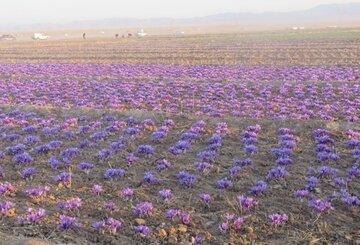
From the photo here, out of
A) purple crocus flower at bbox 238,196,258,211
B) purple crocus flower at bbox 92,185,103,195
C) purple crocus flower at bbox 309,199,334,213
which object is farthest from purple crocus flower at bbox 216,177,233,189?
purple crocus flower at bbox 92,185,103,195

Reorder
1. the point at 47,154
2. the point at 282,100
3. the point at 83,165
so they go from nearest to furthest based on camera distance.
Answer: the point at 83,165, the point at 47,154, the point at 282,100

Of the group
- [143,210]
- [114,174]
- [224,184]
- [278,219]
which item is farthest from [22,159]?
[278,219]

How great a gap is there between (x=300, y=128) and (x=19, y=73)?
3064 centimetres

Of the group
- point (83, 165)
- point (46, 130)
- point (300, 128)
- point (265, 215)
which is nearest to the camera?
point (265, 215)

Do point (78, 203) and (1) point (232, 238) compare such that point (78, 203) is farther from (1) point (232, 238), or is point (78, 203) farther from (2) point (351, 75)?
(2) point (351, 75)

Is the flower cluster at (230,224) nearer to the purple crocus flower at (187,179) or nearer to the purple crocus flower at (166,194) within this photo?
the purple crocus flower at (166,194)

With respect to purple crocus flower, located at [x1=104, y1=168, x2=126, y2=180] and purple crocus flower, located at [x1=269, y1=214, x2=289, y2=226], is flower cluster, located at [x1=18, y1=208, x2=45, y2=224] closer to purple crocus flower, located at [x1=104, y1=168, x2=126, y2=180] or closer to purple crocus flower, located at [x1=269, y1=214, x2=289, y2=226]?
purple crocus flower, located at [x1=104, y1=168, x2=126, y2=180]

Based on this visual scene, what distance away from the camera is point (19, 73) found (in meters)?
40.4

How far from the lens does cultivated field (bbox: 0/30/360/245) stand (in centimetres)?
966

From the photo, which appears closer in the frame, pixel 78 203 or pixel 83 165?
pixel 78 203

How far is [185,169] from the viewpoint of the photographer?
43.7 feet

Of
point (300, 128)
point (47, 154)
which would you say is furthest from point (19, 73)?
point (300, 128)

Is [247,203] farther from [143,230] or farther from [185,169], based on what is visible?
[185,169]

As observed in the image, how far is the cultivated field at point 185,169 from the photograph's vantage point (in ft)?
31.7
